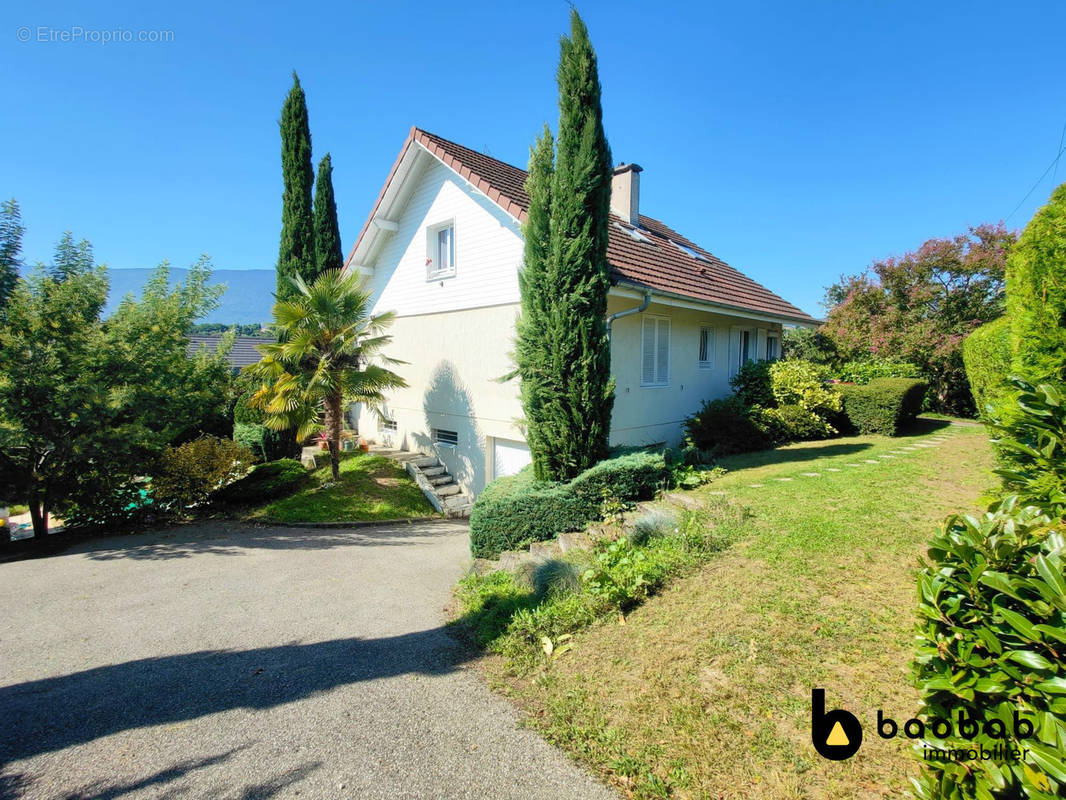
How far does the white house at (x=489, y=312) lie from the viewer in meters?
10.4

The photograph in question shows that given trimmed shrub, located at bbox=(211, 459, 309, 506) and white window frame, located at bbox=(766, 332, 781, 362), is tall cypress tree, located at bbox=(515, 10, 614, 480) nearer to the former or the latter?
trimmed shrub, located at bbox=(211, 459, 309, 506)

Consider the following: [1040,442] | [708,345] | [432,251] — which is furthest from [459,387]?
[1040,442]

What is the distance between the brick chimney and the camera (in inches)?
536

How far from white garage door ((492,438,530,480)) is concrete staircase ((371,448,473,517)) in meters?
1.16

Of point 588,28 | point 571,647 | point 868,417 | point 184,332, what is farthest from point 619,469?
point 184,332

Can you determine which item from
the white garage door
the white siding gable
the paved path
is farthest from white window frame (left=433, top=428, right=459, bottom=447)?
the paved path

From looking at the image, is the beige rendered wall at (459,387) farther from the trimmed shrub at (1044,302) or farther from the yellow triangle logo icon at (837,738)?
the yellow triangle logo icon at (837,738)

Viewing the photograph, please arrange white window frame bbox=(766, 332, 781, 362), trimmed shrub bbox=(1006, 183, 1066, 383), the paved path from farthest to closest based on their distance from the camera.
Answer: white window frame bbox=(766, 332, 781, 362) < trimmed shrub bbox=(1006, 183, 1066, 383) < the paved path

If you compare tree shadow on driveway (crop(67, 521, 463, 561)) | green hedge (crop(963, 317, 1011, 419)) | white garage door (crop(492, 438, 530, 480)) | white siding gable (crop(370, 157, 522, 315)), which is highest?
white siding gable (crop(370, 157, 522, 315))

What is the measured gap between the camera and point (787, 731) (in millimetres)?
2895

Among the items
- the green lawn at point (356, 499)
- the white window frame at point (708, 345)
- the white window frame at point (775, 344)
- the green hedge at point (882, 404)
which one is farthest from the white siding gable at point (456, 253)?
the white window frame at point (775, 344)

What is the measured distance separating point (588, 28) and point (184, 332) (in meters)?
10.2

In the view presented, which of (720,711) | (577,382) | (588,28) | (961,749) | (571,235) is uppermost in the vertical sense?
(588,28)

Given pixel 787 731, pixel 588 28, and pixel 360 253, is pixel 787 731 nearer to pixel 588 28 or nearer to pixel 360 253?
pixel 588 28
